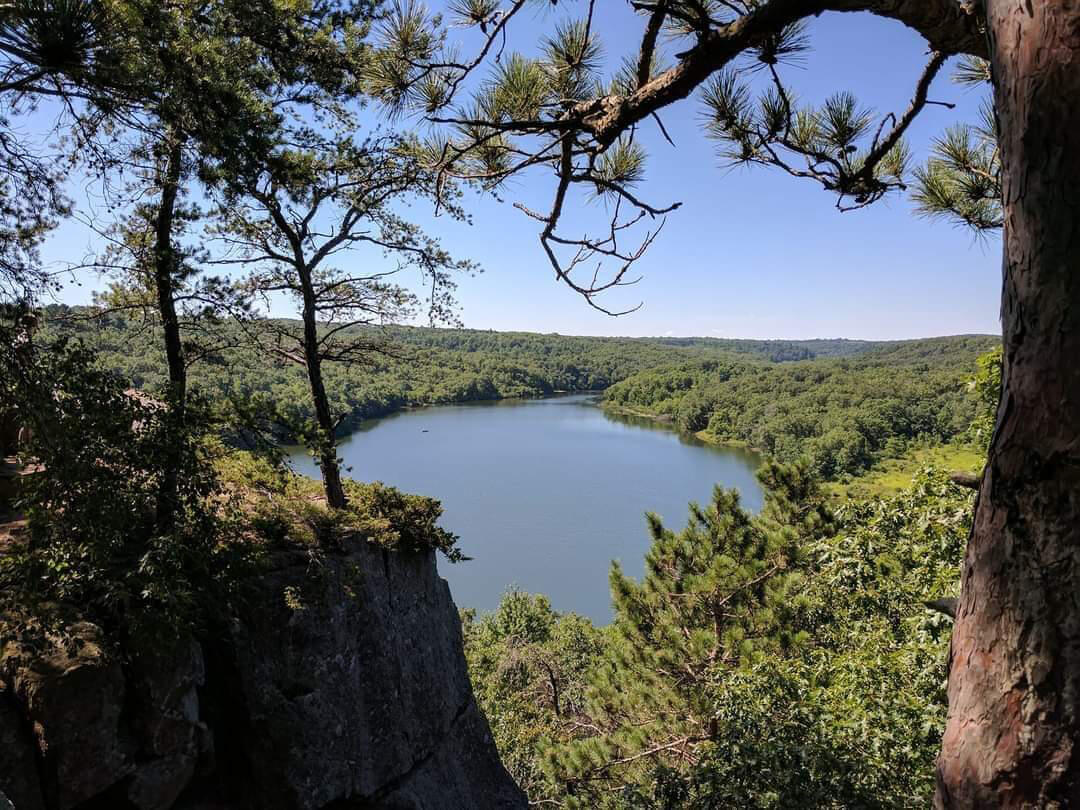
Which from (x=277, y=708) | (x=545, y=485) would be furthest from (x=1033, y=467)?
(x=545, y=485)

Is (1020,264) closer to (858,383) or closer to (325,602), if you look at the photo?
(325,602)

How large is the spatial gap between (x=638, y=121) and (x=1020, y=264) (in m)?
0.92

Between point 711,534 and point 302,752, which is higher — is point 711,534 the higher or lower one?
the higher one

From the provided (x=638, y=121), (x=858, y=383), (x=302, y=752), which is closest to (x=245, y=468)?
(x=302, y=752)

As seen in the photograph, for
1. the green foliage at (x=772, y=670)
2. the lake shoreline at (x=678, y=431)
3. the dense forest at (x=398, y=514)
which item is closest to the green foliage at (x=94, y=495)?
the dense forest at (x=398, y=514)

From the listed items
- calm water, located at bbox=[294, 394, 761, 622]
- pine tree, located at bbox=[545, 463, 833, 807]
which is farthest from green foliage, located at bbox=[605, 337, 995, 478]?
pine tree, located at bbox=[545, 463, 833, 807]

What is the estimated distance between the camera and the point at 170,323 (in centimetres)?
336

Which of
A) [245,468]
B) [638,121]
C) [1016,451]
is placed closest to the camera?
[1016,451]

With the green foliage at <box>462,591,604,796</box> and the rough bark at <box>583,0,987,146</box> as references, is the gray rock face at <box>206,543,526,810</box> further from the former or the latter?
the rough bark at <box>583,0,987,146</box>

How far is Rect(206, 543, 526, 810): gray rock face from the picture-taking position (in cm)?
334

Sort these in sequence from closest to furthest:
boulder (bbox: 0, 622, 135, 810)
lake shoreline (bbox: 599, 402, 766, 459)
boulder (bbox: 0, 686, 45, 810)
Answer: boulder (bbox: 0, 686, 45, 810), boulder (bbox: 0, 622, 135, 810), lake shoreline (bbox: 599, 402, 766, 459)

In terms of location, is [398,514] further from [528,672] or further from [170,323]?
[528,672]

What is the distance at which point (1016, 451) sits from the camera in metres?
0.78

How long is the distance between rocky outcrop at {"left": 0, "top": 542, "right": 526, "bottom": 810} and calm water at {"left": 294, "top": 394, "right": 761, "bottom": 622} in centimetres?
584
